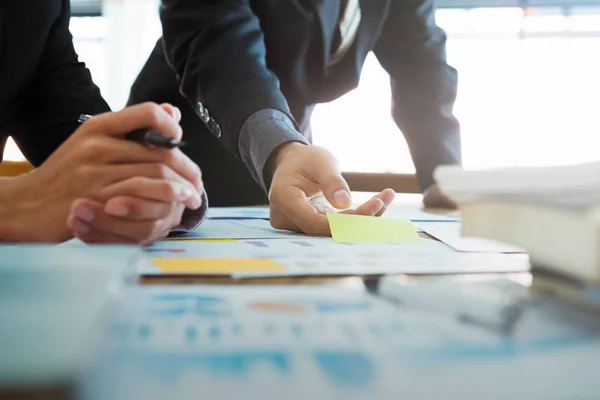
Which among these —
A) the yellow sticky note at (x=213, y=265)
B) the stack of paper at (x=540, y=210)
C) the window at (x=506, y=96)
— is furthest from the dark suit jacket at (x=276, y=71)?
the window at (x=506, y=96)

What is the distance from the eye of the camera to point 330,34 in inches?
44.1

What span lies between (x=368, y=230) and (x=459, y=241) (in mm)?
102

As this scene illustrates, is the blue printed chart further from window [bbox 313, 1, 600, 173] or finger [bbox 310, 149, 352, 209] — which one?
window [bbox 313, 1, 600, 173]

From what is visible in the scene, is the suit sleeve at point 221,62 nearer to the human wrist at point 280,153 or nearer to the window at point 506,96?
the human wrist at point 280,153

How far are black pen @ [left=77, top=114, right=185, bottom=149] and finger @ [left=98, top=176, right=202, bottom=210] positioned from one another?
0.03m


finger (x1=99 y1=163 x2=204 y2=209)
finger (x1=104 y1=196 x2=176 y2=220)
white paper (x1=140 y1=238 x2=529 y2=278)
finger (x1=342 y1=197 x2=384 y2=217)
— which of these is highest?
finger (x1=99 y1=163 x2=204 y2=209)

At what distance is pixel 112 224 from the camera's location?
0.52 meters

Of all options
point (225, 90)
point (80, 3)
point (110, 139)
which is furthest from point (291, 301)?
point (80, 3)

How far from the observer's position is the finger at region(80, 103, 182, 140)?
1.62 ft

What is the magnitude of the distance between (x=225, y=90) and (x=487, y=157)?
2.27 metres

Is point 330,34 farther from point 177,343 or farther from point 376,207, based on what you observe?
point 177,343

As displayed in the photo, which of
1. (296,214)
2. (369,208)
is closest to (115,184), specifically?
(296,214)

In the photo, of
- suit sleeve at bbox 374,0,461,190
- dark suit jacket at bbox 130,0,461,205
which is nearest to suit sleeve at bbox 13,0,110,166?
dark suit jacket at bbox 130,0,461,205

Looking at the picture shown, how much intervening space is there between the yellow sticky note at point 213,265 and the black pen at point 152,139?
0.33 feet
